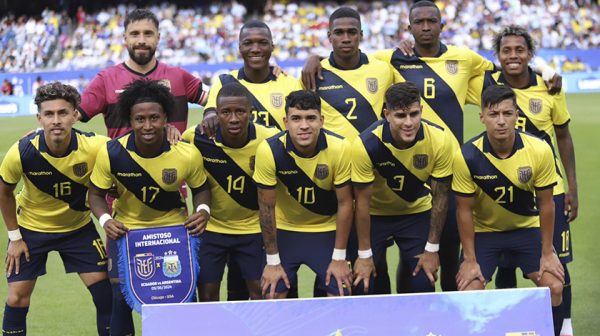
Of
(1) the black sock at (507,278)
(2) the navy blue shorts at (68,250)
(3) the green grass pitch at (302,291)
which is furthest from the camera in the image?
(3) the green grass pitch at (302,291)

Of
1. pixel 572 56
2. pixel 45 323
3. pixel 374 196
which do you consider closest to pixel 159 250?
pixel 374 196

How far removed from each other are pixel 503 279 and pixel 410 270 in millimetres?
990

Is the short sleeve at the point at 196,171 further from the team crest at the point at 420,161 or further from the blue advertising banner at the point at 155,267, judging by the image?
the team crest at the point at 420,161

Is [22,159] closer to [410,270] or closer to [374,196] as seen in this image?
[374,196]

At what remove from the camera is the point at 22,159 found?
6.79 meters

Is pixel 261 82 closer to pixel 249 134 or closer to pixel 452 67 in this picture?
pixel 249 134

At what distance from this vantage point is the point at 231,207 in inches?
280

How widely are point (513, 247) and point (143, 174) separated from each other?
9.62 feet

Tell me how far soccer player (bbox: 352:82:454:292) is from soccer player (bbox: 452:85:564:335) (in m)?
0.17

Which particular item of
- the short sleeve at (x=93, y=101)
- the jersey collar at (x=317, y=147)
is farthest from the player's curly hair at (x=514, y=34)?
the short sleeve at (x=93, y=101)

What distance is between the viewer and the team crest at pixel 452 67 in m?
7.44

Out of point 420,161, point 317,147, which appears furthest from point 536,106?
point 317,147

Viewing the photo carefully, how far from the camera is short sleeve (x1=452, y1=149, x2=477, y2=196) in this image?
6.55 m

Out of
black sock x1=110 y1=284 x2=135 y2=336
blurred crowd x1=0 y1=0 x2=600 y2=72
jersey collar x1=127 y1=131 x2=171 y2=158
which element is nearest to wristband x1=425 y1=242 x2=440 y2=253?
jersey collar x1=127 y1=131 x2=171 y2=158
